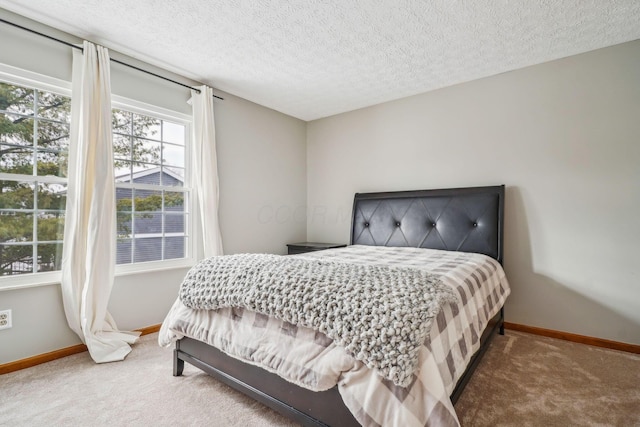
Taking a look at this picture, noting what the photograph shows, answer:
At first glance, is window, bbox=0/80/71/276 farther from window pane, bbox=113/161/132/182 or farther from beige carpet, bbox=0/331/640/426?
beige carpet, bbox=0/331/640/426

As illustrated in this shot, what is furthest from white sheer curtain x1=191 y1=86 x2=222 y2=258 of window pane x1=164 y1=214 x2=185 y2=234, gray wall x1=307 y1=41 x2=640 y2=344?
gray wall x1=307 y1=41 x2=640 y2=344

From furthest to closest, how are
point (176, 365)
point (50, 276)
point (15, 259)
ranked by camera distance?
point (50, 276) → point (15, 259) → point (176, 365)

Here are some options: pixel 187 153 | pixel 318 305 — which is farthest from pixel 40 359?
pixel 318 305

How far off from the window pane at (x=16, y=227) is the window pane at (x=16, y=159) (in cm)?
30

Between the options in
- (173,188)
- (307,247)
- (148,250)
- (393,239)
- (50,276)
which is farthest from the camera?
(307,247)

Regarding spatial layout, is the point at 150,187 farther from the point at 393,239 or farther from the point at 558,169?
the point at 558,169

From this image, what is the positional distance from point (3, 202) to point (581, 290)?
14.0 ft

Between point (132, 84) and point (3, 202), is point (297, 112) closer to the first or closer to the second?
point (132, 84)

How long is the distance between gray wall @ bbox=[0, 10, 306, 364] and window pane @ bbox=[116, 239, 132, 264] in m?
0.15

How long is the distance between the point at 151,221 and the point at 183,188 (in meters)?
0.42

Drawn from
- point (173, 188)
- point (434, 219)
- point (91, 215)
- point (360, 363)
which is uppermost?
point (173, 188)

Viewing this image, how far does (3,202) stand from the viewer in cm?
197

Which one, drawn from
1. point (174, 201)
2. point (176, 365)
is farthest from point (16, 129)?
point (176, 365)

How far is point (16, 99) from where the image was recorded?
2051 mm
